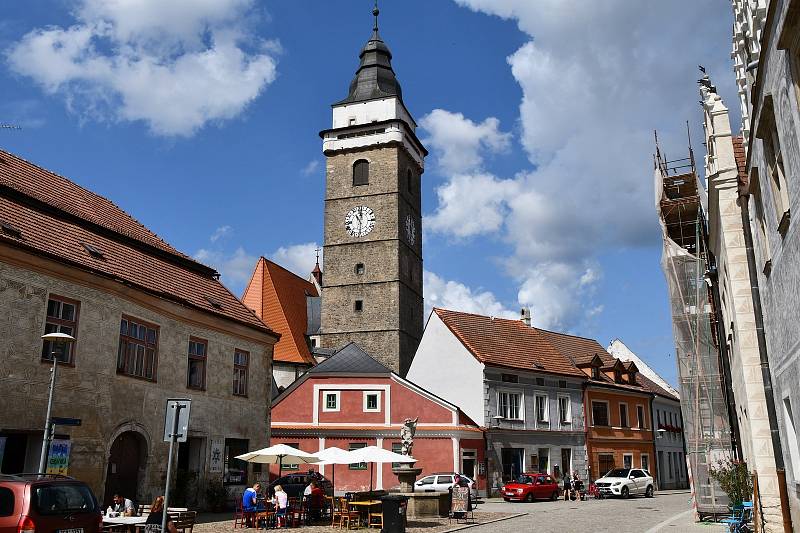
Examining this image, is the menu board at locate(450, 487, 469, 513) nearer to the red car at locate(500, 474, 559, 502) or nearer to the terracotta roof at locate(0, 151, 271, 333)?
the red car at locate(500, 474, 559, 502)

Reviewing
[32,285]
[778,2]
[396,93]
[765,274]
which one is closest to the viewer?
[778,2]

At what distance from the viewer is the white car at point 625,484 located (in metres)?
35.6

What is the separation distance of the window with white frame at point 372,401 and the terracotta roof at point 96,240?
13553 mm

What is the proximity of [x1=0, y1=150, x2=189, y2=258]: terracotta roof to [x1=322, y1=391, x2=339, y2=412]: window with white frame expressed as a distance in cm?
→ 1501

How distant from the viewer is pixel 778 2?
361 inches

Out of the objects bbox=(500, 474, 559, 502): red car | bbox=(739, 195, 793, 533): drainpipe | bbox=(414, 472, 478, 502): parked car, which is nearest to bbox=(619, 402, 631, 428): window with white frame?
bbox=(500, 474, 559, 502): red car

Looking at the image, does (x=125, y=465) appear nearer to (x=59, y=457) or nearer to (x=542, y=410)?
(x=59, y=457)

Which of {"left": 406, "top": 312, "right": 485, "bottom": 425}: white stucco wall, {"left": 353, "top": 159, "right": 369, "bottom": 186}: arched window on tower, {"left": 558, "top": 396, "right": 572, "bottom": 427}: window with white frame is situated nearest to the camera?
{"left": 406, "top": 312, "right": 485, "bottom": 425}: white stucco wall

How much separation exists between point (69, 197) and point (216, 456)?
9.49m

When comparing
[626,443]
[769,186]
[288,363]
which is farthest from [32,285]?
[626,443]

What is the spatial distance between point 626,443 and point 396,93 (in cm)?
3160

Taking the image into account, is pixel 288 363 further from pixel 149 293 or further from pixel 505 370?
pixel 149 293

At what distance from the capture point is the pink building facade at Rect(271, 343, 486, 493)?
120 feet

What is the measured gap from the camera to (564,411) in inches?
1679
